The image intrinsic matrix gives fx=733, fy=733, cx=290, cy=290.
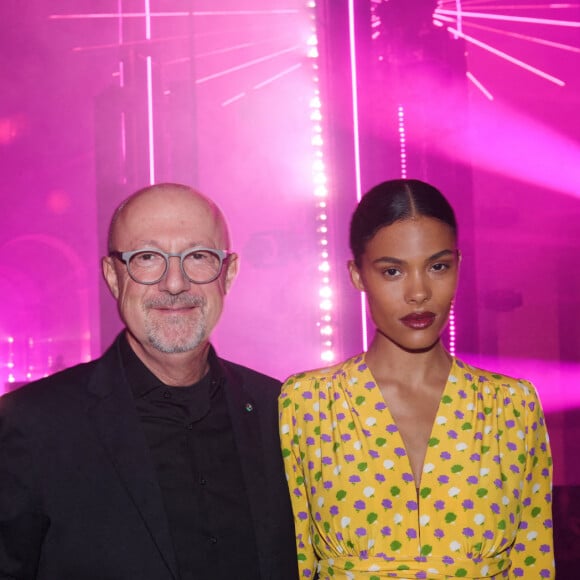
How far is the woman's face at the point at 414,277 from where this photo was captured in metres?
1.65

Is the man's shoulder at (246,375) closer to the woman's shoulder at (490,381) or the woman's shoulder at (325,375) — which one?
the woman's shoulder at (325,375)

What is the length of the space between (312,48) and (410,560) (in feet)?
9.91

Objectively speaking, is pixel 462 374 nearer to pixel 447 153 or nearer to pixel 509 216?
pixel 447 153

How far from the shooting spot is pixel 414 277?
5.41ft

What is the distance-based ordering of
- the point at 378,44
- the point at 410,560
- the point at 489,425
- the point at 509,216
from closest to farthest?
the point at 410,560, the point at 489,425, the point at 378,44, the point at 509,216

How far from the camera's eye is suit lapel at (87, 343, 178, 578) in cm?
151

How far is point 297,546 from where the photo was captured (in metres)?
1.82

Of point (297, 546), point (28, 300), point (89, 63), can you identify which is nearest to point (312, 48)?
point (89, 63)

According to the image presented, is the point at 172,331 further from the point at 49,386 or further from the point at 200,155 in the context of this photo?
the point at 200,155

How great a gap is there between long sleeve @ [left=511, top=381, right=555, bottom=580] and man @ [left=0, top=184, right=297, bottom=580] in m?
0.56

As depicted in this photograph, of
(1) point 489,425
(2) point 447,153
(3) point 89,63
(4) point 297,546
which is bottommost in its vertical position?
A: (4) point 297,546

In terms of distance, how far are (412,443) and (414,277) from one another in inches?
15.7

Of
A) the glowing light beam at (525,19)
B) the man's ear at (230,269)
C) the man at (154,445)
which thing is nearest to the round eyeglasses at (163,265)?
the man at (154,445)

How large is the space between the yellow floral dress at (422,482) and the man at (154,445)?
0.32 ft
